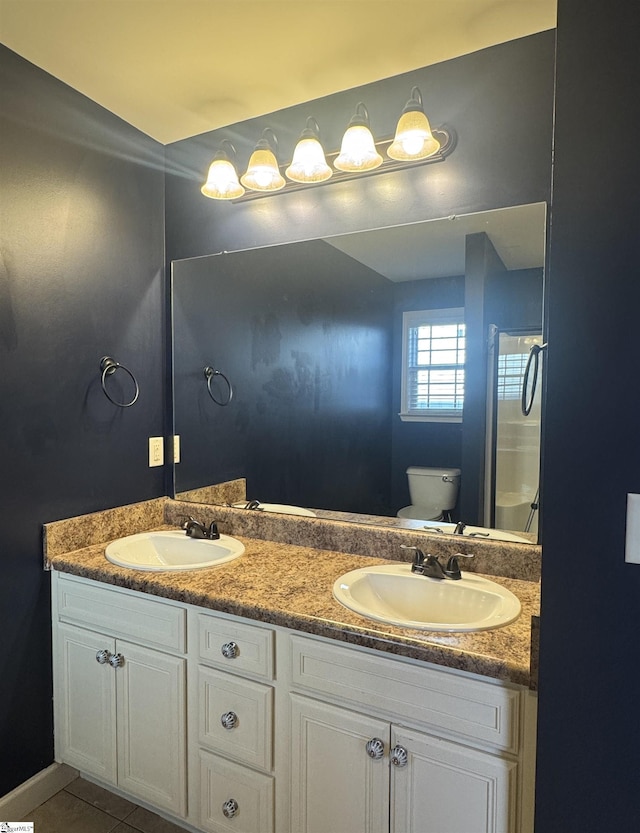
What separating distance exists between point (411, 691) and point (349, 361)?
1.11 metres

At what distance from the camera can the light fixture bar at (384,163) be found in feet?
5.59

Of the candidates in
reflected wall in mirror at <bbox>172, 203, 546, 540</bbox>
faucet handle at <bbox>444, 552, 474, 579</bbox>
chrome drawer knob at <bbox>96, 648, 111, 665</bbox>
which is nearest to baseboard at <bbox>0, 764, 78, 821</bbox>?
chrome drawer knob at <bbox>96, 648, 111, 665</bbox>

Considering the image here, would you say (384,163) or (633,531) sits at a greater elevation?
(384,163)

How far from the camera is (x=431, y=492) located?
180cm

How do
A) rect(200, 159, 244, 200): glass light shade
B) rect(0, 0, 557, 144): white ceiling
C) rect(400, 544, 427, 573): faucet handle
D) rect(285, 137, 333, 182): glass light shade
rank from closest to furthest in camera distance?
rect(0, 0, 557, 144): white ceiling < rect(400, 544, 427, 573): faucet handle < rect(285, 137, 333, 182): glass light shade < rect(200, 159, 244, 200): glass light shade

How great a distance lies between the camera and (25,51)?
1707mm

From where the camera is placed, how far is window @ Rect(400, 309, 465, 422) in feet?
5.61

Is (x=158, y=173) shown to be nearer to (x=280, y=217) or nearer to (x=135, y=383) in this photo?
(x=280, y=217)

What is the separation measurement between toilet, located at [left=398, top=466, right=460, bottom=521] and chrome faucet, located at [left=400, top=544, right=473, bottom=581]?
7.7 inches

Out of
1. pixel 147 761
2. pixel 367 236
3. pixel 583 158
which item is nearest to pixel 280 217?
pixel 367 236

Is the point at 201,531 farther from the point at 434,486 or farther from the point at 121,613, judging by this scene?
the point at 434,486

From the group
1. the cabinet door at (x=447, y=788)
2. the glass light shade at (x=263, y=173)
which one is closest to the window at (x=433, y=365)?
the glass light shade at (x=263, y=173)

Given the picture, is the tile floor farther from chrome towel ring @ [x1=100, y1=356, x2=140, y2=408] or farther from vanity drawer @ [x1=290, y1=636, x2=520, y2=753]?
chrome towel ring @ [x1=100, y1=356, x2=140, y2=408]

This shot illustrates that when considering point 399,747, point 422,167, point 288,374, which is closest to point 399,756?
point 399,747
